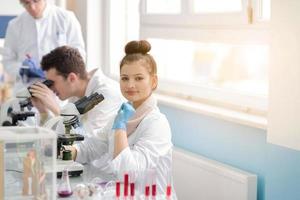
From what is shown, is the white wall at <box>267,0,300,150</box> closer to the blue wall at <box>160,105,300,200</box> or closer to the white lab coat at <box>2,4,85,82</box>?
the blue wall at <box>160,105,300,200</box>

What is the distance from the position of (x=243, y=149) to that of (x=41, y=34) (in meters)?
1.86

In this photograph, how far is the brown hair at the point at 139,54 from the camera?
2.46 meters

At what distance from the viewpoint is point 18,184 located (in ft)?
6.05

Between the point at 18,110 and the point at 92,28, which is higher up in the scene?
the point at 92,28

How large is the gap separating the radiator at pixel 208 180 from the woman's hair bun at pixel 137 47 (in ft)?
2.42

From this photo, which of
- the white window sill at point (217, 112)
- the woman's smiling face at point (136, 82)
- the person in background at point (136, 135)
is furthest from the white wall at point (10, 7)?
the woman's smiling face at point (136, 82)

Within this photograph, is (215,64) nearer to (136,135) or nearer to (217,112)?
(217,112)

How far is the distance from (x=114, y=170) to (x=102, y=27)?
2589 millimetres

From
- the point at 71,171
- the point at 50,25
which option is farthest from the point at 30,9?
the point at 71,171

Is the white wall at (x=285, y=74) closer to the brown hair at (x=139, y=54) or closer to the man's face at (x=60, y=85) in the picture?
the brown hair at (x=139, y=54)

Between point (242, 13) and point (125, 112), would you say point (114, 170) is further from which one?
point (242, 13)

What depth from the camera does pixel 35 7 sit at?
13.2 feet

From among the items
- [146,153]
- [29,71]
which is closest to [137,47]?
[146,153]

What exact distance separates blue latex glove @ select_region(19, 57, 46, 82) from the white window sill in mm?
782
